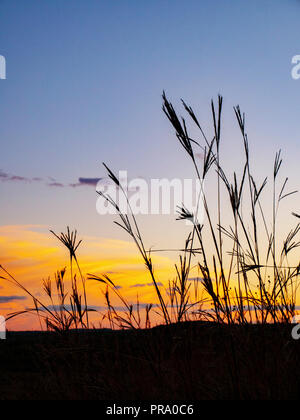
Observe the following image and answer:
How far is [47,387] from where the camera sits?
3.41 meters

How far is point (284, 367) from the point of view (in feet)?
8.05

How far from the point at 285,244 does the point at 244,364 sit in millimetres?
764

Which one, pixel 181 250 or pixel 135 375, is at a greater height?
pixel 181 250

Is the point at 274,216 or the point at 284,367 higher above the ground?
the point at 274,216
